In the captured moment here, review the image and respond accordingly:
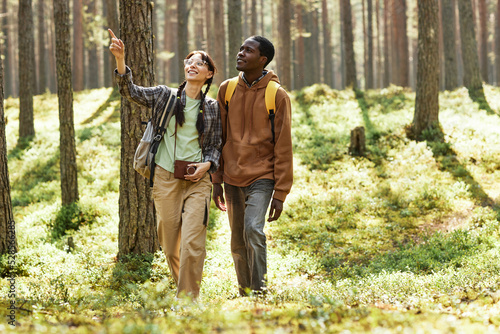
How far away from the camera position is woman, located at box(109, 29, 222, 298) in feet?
14.7

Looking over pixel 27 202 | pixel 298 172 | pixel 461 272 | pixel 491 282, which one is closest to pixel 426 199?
pixel 298 172

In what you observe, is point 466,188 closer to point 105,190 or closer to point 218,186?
point 218,186

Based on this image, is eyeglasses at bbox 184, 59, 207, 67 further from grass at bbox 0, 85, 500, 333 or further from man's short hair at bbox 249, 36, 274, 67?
grass at bbox 0, 85, 500, 333

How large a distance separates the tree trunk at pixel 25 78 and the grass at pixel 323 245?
0.79 m

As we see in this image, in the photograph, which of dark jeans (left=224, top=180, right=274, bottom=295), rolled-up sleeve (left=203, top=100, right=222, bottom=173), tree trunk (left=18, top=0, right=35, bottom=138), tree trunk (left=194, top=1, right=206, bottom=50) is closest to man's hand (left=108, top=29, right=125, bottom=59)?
rolled-up sleeve (left=203, top=100, right=222, bottom=173)

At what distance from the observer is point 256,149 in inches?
185

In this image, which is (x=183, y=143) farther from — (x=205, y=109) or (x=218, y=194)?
(x=218, y=194)

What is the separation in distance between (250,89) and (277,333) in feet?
9.35

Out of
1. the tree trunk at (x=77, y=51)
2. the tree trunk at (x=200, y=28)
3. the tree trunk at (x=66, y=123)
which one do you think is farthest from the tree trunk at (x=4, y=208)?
the tree trunk at (x=200, y=28)

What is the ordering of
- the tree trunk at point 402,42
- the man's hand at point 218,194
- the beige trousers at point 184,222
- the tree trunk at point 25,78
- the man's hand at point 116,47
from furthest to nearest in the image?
1. the tree trunk at point 402,42
2. the tree trunk at point 25,78
3. the man's hand at point 218,194
4. the beige trousers at point 184,222
5. the man's hand at point 116,47

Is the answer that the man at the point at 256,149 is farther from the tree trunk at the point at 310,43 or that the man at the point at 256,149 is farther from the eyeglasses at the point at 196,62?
the tree trunk at the point at 310,43

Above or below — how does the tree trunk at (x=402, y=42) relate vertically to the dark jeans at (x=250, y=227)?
above

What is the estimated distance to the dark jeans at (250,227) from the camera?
15.0ft

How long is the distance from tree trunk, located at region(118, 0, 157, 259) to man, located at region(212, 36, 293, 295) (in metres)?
2.18
